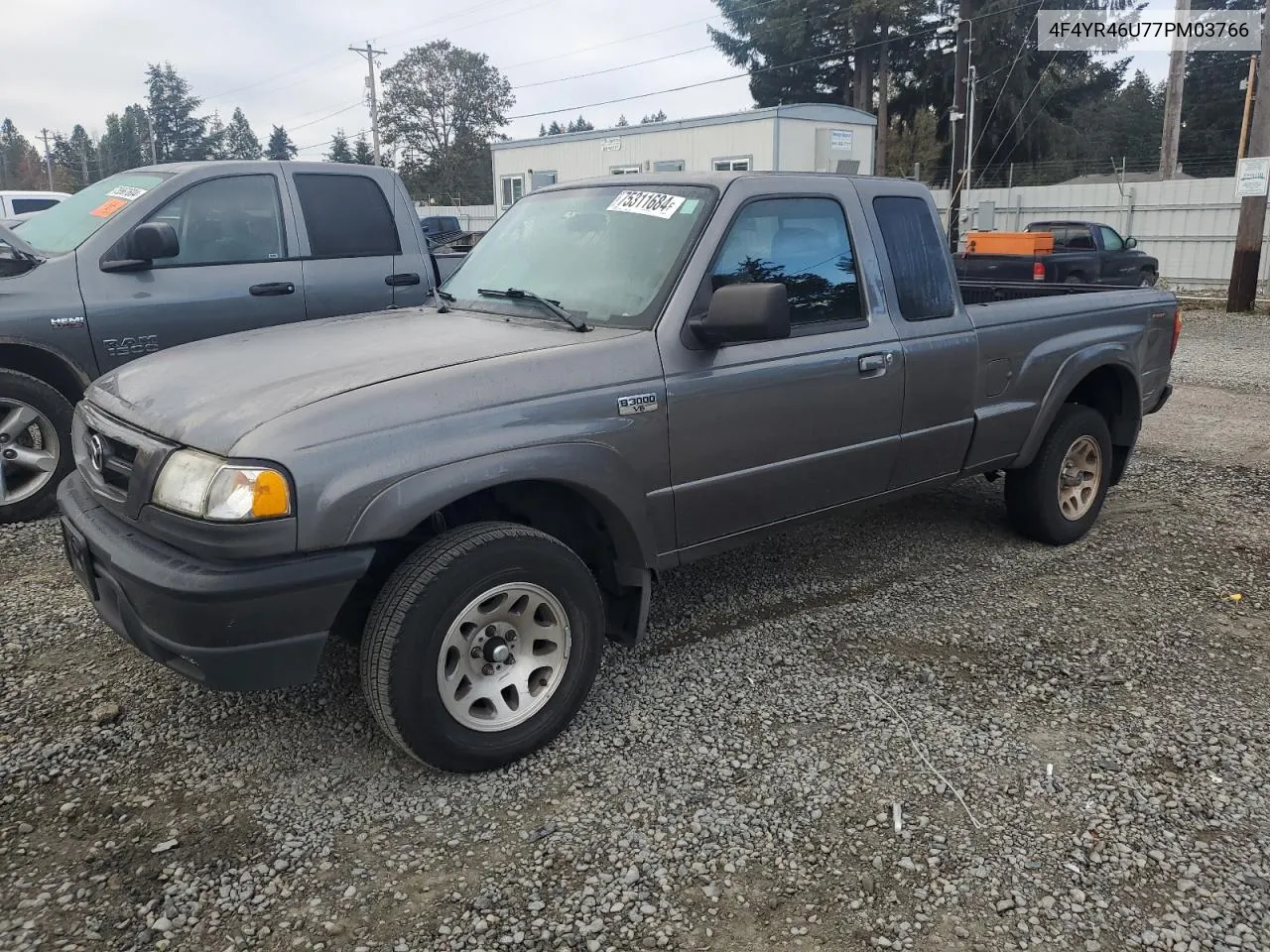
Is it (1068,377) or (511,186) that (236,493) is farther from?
(511,186)

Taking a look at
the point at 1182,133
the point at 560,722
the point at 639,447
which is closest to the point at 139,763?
the point at 560,722

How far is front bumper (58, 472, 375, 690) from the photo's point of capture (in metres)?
2.56

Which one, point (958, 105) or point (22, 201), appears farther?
point (958, 105)

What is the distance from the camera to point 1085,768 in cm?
313

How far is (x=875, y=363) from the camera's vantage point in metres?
3.96

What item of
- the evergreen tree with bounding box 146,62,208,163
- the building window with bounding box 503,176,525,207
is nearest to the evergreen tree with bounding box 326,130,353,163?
the evergreen tree with bounding box 146,62,208,163

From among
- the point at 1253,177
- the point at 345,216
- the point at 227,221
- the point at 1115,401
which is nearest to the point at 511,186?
the point at 1253,177

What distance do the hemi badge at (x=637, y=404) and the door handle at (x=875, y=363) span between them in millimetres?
1092

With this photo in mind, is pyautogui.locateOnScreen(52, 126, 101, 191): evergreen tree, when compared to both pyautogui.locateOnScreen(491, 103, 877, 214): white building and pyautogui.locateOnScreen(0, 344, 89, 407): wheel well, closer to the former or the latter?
pyautogui.locateOnScreen(491, 103, 877, 214): white building

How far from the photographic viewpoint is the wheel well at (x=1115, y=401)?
5352mm

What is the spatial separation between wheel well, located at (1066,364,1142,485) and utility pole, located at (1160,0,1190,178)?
82.0ft

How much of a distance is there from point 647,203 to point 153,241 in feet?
10.1

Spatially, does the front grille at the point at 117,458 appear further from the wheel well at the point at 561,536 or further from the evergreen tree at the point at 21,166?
the evergreen tree at the point at 21,166

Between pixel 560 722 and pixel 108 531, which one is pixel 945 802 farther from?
pixel 108 531
